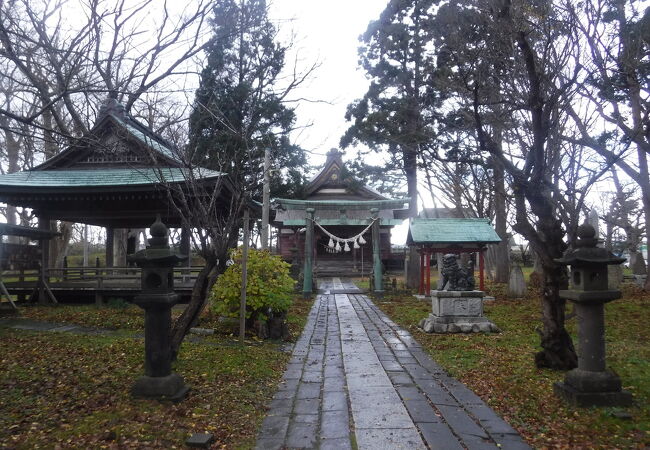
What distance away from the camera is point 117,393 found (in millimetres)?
5484

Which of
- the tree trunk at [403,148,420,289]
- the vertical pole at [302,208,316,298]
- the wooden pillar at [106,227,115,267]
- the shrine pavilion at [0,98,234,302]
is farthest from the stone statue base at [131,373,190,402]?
the tree trunk at [403,148,420,289]

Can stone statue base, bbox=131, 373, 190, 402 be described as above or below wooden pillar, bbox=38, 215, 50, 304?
below

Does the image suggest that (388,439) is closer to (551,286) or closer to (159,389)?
(159,389)

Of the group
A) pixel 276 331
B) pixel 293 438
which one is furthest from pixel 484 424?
pixel 276 331

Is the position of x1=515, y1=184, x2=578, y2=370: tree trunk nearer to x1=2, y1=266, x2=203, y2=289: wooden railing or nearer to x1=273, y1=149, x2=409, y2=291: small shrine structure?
x1=2, y1=266, x2=203, y2=289: wooden railing

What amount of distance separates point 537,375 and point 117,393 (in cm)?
548

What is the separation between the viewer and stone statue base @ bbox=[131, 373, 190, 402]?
17.1 ft

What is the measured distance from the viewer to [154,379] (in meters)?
5.30

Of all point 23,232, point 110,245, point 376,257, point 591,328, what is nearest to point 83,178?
point 23,232

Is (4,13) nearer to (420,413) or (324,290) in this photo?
(420,413)

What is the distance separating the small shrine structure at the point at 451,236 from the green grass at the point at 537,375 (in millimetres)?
3624

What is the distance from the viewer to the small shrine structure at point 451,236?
16062 mm

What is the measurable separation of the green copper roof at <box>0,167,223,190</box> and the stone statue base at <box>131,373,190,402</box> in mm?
7329

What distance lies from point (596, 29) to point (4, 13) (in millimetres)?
9381
